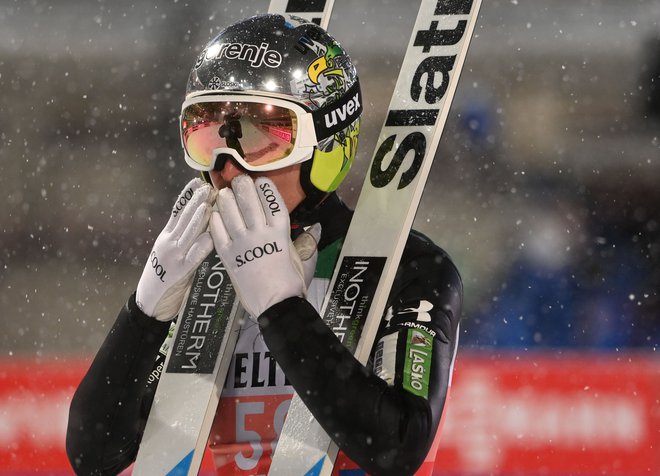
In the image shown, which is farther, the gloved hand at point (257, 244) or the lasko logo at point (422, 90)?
the lasko logo at point (422, 90)

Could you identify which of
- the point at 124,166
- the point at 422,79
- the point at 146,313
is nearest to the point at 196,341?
the point at 146,313

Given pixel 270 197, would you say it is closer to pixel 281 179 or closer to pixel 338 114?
pixel 281 179

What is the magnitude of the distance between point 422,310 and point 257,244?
1.07 ft

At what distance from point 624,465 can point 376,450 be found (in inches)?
109

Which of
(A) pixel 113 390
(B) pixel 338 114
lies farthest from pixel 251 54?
(A) pixel 113 390

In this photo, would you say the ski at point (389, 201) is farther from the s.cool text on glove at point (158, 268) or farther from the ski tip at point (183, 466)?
the s.cool text on glove at point (158, 268)

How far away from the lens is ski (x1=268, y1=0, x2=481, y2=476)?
6.15ft

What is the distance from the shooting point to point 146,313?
1923 mm

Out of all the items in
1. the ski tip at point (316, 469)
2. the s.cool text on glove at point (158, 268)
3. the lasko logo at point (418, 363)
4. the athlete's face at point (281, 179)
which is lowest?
the ski tip at point (316, 469)

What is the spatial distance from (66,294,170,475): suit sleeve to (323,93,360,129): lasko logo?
0.49 meters

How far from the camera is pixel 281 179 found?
6.48 ft

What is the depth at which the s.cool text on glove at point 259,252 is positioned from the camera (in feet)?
5.81

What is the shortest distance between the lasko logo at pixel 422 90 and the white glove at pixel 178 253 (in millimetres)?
390

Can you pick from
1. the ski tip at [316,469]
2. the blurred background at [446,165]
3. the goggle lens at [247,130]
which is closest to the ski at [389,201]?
the ski tip at [316,469]
